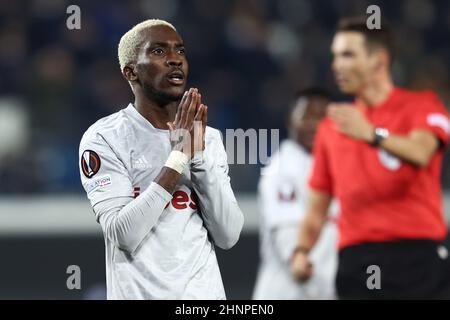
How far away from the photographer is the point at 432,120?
4.62m

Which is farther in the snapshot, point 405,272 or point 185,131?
point 405,272

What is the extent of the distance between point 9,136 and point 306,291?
10.6 ft

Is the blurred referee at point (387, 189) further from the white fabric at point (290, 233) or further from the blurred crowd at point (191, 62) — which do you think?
the blurred crowd at point (191, 62)

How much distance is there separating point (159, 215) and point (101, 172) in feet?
0.74

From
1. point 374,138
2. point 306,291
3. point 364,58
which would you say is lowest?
point 306,291

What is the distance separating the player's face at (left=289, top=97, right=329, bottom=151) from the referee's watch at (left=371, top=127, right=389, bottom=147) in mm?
1620

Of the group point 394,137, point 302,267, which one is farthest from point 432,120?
point 302,267

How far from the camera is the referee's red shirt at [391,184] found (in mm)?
4547

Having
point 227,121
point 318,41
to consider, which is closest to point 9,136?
point 227,121

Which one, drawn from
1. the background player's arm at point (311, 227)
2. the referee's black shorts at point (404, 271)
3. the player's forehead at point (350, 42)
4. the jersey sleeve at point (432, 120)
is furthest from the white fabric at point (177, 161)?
the player's forehead at point (350, 42)

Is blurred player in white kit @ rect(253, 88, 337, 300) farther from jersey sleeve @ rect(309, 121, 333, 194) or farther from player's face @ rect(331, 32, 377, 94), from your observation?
player's face @ rect(331, 32, 377, 94)
